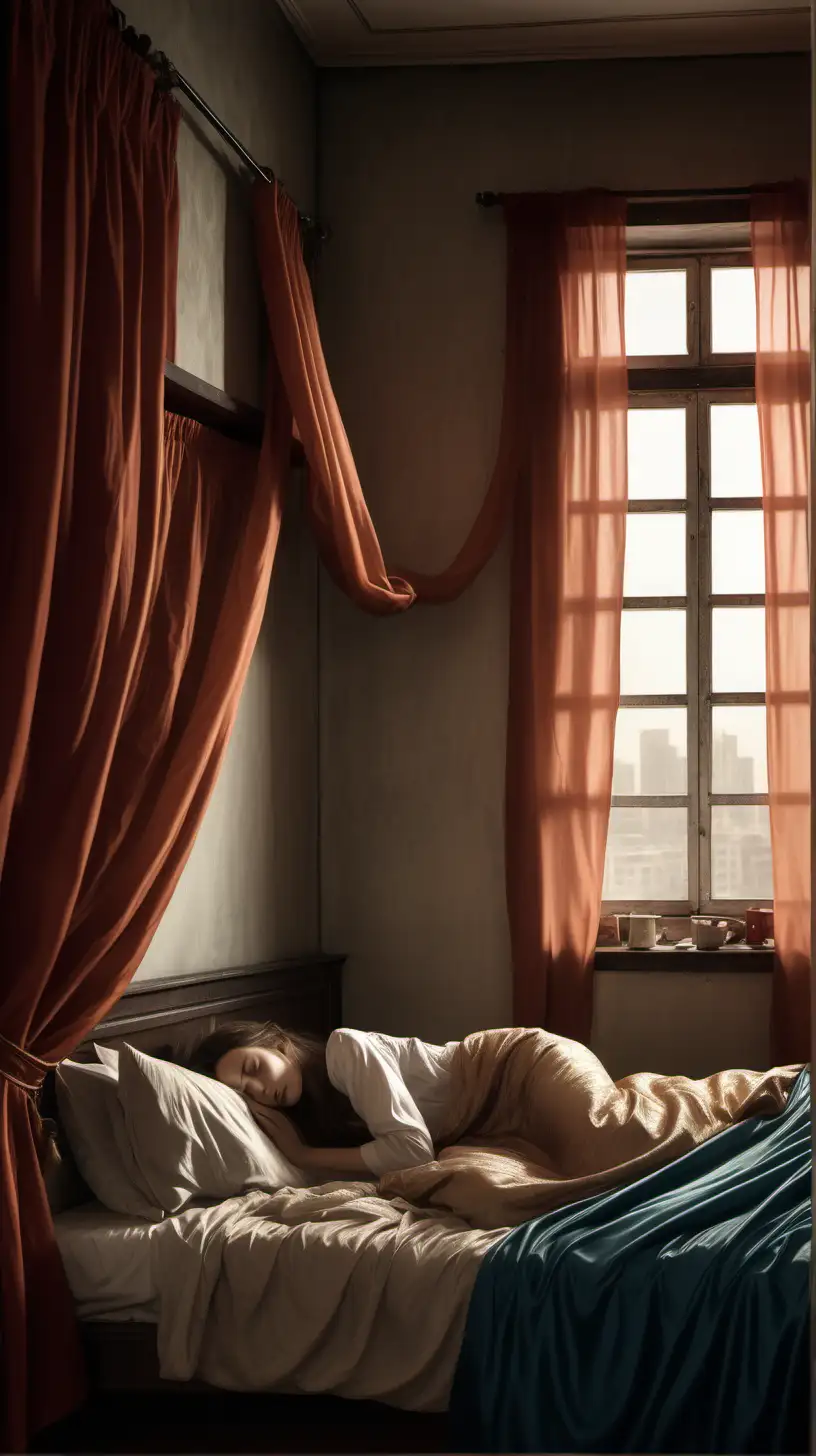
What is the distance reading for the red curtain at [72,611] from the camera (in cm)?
234

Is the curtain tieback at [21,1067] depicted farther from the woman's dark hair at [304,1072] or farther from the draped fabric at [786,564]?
the draped fabric at [786,564]

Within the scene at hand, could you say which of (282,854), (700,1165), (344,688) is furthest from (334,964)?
→ (700,1165)

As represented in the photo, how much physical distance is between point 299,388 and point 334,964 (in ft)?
5.76

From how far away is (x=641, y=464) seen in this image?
14.4ft

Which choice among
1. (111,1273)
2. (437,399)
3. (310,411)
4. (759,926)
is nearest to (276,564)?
(310,411)

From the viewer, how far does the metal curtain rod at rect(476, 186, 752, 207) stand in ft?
13.9

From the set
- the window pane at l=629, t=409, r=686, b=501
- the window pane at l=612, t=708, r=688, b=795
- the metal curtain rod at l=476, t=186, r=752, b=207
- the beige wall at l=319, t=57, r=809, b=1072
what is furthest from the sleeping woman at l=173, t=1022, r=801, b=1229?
the metal curtain rod at l=476, t=186, r=752, b=207

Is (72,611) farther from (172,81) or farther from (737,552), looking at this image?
(737,552)

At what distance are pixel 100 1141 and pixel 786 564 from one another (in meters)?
2.60

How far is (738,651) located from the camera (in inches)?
171

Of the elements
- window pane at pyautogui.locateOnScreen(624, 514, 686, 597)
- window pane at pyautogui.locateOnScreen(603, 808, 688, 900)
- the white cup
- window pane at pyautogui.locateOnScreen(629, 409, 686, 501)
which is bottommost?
the white cup

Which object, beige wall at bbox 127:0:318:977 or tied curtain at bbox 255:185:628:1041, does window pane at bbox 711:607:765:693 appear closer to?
tied curtain at bbox 255:185:628:1041

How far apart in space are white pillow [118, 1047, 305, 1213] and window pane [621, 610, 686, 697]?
2.06 metres

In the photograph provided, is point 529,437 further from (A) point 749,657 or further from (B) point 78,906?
(B) point 78,906
